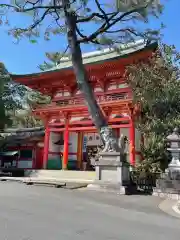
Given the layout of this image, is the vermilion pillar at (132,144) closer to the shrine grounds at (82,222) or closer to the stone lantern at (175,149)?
the stone lantern at (175,149)

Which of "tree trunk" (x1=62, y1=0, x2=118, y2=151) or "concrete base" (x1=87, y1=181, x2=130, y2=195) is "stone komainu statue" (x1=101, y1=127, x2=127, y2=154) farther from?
"concrete base" (x1=87, y1=181, x2=130, y2=195)

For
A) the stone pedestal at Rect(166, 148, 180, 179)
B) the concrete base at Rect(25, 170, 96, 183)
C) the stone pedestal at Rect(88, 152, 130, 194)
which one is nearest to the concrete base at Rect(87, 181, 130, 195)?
the stone pedestal at Rect(88, 152, 130, 194)

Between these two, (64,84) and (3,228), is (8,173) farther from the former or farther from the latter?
(3,228)

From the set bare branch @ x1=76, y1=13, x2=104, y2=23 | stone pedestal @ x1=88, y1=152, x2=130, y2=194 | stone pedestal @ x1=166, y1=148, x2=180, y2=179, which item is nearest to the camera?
stone pedestal @ x1=166, y1=148, x2=180, y2=179

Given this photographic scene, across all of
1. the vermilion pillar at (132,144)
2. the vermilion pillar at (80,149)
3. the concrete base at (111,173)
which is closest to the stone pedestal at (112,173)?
the concrete base at (111,173)

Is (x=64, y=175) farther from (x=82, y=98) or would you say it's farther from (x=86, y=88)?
(x=86, y=88)

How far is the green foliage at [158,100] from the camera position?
43.5 feet

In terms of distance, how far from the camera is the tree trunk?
45.2 feet

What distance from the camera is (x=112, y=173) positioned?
13.0 meters

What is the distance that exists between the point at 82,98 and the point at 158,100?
948cm

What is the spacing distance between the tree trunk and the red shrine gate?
13.7ft

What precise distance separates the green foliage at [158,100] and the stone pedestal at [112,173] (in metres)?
1.97

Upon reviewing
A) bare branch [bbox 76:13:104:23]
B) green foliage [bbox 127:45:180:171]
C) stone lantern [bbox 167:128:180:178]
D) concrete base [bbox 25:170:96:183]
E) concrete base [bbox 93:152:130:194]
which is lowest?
concrete base [bbox 25:170:96:183]

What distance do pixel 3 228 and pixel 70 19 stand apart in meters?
12.2
